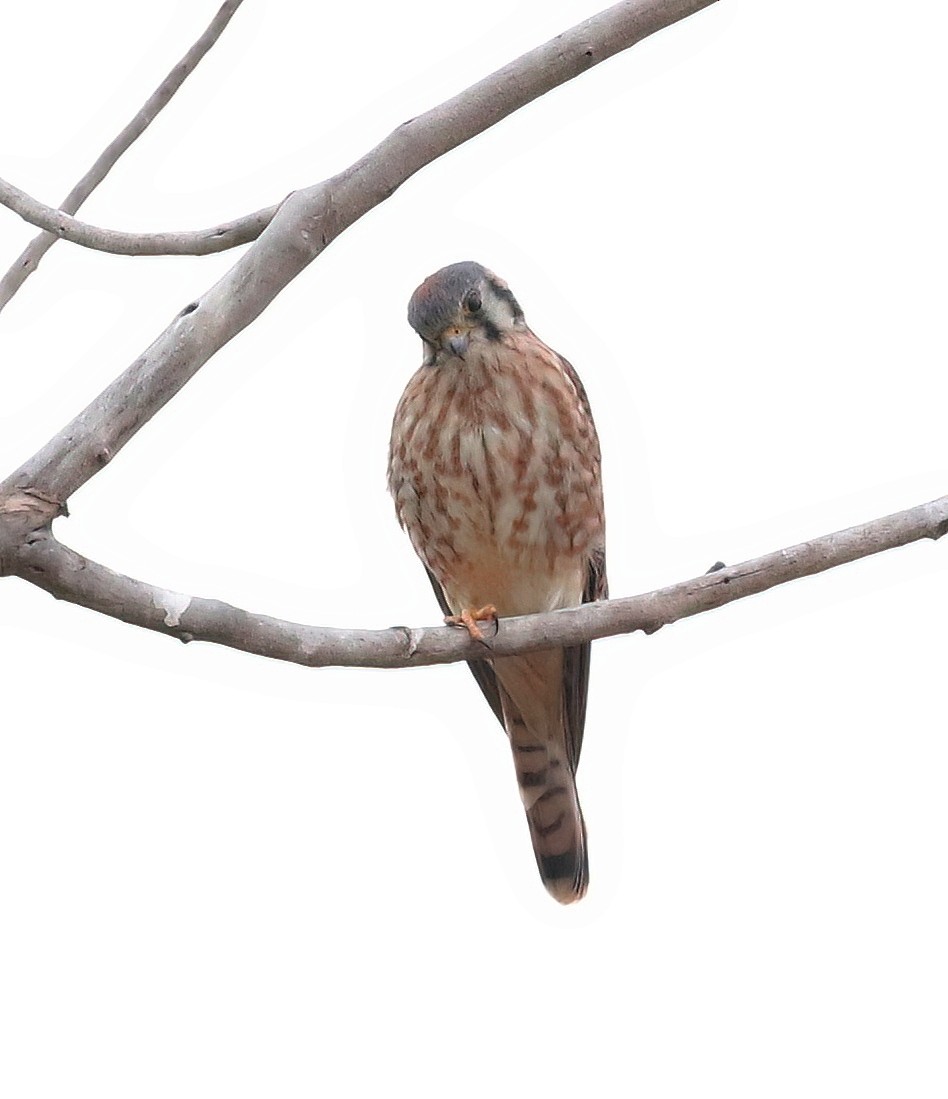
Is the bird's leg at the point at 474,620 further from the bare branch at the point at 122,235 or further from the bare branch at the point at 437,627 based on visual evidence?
the bare branch at the point at 122,235

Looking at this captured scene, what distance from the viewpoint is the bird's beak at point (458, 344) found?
3.97 m

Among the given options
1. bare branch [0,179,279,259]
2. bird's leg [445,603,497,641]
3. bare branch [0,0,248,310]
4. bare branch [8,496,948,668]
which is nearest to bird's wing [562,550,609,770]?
bird's leg [445,603,497,641]

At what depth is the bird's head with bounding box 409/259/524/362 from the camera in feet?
13.0

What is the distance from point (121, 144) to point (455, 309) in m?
1.05

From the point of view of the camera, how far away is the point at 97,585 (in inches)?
103

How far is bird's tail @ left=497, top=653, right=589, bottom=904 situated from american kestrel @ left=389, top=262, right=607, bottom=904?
55 cm

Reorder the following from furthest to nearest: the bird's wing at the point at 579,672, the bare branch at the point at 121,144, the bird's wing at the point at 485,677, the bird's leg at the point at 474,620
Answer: the bird's wing at the point at 485,677, the bird's wing at the point at 579,672, the bird's leg at the point at 474,620, the bare branch at the point at 121,144

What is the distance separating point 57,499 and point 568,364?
6.57 feet

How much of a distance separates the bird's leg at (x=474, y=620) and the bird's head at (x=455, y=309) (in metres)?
0.70

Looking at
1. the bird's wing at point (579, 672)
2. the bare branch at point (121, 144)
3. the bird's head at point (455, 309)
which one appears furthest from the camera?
the bird's wing at point (579, 672)

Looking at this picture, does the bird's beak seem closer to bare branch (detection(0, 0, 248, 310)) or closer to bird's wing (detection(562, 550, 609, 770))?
bird's wing (detection(562, 550, 609, 770))

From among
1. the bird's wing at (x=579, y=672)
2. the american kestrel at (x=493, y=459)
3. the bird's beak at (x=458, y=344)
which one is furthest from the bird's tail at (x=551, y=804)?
the bird's beak at (x=458, y=344)

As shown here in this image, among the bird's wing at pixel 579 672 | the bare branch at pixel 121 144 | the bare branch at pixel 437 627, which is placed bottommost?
the bare branch at pixel 437 627

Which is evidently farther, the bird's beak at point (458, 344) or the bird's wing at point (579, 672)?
the bird's wing at point (579, 672)
